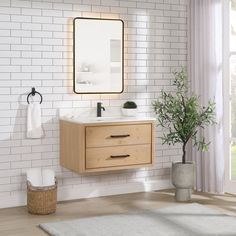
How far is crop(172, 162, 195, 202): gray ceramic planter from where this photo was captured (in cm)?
614

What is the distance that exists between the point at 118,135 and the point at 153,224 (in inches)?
47.3

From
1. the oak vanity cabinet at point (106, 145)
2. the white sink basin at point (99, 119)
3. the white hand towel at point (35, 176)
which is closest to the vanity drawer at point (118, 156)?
the oak vanity cabinet at point (106, 145)

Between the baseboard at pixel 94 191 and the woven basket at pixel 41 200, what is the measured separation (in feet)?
1.14

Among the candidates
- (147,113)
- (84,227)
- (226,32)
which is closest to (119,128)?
(147,113)

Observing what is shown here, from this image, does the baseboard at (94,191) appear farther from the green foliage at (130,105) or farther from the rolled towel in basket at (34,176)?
the green foliage at (130,105)

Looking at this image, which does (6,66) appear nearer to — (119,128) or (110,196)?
(119,128)

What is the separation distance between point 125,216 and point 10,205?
1.36 metres

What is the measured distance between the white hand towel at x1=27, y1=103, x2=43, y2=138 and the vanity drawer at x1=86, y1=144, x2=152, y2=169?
2.10ft

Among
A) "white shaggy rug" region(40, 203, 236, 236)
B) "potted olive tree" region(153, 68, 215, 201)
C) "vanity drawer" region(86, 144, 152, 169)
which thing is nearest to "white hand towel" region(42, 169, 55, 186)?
"vanity drawer" region(86, 144, 152, 169)

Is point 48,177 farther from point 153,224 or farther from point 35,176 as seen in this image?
point 153,224

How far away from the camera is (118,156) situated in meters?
5.96

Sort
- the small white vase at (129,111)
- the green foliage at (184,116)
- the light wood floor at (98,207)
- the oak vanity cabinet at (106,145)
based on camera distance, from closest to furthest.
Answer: the light wood floor at (98,207) → the oak vanity cabinet at (106,145) → the green foliage at (184,116) → the small white vase at (129,111)

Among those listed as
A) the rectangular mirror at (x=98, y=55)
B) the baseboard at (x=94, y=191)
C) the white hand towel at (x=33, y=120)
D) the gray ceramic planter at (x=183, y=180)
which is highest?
the rectangular mirror at (x=98, y=55)

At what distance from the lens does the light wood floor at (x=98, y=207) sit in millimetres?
5152
